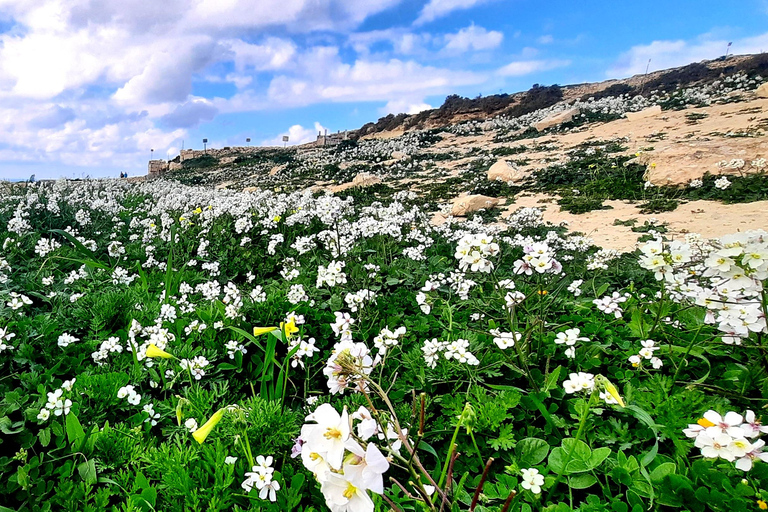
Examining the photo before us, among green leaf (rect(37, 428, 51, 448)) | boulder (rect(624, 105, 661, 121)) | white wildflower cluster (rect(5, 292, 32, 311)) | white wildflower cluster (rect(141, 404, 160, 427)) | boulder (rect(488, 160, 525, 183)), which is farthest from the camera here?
boulder (rect(624, 105, 661, 121))

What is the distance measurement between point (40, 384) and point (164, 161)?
1762 inches

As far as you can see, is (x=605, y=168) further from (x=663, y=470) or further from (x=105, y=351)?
(x=105, y=351)

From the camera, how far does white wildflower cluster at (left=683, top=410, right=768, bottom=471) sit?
4.15 ft

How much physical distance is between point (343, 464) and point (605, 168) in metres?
13.1

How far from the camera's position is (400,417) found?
6.57ft

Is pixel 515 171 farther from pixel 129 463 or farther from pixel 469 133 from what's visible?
pixel 469 133

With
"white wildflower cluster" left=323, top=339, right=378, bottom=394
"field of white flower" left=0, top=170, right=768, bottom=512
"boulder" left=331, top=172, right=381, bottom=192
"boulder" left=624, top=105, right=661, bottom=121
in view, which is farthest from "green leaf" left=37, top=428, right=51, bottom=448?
"boulder" left=624, top=105, right=661, bottom=121

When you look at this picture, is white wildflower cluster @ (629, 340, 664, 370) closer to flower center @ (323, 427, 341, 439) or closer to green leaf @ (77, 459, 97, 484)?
flower center @ (323, 427, 341, 439)

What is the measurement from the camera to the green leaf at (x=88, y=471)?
5.55 ft

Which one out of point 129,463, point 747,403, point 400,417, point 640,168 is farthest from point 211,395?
point 640,168

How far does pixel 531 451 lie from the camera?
187 centimetres

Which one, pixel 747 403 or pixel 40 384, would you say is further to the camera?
pixel 40 384

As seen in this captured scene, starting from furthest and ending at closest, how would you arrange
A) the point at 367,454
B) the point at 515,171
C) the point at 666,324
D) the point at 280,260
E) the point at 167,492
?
the point at 515,171, the point at 280,260, the point at 666,324, the point at 167,492, the point at 367,454

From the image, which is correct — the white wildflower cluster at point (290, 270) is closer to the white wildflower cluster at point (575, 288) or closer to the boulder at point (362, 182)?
the white wildflower cluster at point (575, 288)
